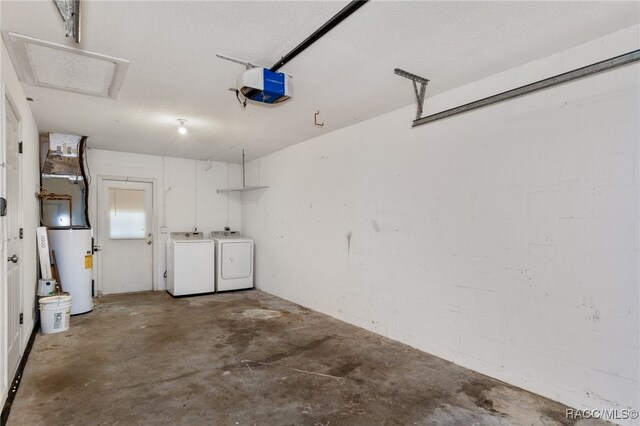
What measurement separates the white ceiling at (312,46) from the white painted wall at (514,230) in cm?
34

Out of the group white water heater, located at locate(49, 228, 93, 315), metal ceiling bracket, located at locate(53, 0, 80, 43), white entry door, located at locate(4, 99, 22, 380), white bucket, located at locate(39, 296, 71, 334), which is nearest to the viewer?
metal ceiling bracket, located at locate(53, 0, 80, 43)

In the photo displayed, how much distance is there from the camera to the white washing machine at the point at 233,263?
5707 millimetres

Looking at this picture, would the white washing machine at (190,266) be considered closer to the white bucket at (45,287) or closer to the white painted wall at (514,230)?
the white bucket at (45,287)

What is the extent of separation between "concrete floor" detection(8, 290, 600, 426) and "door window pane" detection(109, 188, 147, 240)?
2.01 meters

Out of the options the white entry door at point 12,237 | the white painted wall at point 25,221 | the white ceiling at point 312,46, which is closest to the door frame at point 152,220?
the white painted wall at point 25,221

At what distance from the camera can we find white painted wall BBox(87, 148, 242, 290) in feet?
18.2

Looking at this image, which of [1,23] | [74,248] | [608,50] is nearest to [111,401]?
[1,23]

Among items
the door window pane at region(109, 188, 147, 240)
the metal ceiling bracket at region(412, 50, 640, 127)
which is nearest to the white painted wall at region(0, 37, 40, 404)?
the door window pane at region(109, 188, 147, 240)

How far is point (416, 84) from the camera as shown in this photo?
9.52 ft

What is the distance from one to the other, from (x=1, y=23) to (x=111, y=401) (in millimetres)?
2471

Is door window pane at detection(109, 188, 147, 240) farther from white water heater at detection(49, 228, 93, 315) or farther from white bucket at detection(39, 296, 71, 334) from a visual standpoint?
white bucket at detection(39, 296, 71, 334)

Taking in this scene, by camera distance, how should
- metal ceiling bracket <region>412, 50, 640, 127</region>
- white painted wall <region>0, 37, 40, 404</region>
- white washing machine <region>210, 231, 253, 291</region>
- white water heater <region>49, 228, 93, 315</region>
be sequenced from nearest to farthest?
1. metal ceiling bracket <region>412, 50, 640, 127</region>
2. white painted wall <region>0, 37, 40, 404</region>
3. white water heater <region>49, 228, 93, 315</region>
4. white washing machine <region>210, 231, 253, 291</region>

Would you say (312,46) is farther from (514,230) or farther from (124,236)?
(124,236)

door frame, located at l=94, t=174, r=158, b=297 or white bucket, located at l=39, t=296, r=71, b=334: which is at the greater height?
door frame, located at l=94, t=174, r=158, b=297
